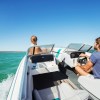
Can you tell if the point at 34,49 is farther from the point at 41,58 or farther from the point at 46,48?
the point at 46,48

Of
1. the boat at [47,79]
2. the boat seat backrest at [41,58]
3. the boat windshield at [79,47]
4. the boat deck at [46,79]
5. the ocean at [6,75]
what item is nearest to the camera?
the boat at [47,79]

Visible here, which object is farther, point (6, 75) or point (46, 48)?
point (6, 75)

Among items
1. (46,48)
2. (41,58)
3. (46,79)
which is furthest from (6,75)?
(46,79)

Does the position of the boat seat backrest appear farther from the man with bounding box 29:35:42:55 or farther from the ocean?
the ocean

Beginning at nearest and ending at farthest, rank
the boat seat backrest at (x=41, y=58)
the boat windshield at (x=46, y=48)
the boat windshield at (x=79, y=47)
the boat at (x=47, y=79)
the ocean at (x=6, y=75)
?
the boat at (x=47, y=79) < the boat seat backrest at (x=41, y=58) < the boat windshield at (x=79, y=47) < the boat windshield at (x=46, y=48) < the ocean at (x=6, y=75)

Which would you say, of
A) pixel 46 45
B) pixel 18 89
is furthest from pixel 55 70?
pixel 18 89

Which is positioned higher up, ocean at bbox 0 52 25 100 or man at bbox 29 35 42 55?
man at bbox 29 35 42 55

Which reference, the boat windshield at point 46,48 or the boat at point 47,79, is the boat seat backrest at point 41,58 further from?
the boat windshield at point 46,48

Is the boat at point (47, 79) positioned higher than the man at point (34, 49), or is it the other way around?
the man at point (34, 49)

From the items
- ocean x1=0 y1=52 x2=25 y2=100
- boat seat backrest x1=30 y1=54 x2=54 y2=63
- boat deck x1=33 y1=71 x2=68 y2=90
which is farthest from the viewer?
ocean x1=0 y1=52 x2=25 y2=100

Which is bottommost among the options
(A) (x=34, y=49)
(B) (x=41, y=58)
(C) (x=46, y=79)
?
(C) (x=46, y=79)

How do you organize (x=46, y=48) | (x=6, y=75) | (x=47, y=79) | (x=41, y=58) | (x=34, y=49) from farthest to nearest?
(x=6, y=75) → (x=46, y=48) → (x=34, y=49) → (x=41, y=58) → (x=47, y=79)

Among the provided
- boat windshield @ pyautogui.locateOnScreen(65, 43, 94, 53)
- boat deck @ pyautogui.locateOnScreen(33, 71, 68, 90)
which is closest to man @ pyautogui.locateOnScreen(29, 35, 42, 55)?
boat deck @ pyautogui.locateOnScreen(33, 71, 68, 90)

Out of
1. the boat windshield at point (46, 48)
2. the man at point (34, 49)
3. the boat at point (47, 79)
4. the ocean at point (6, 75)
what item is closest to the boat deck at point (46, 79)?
the boat at point (47, 79)
